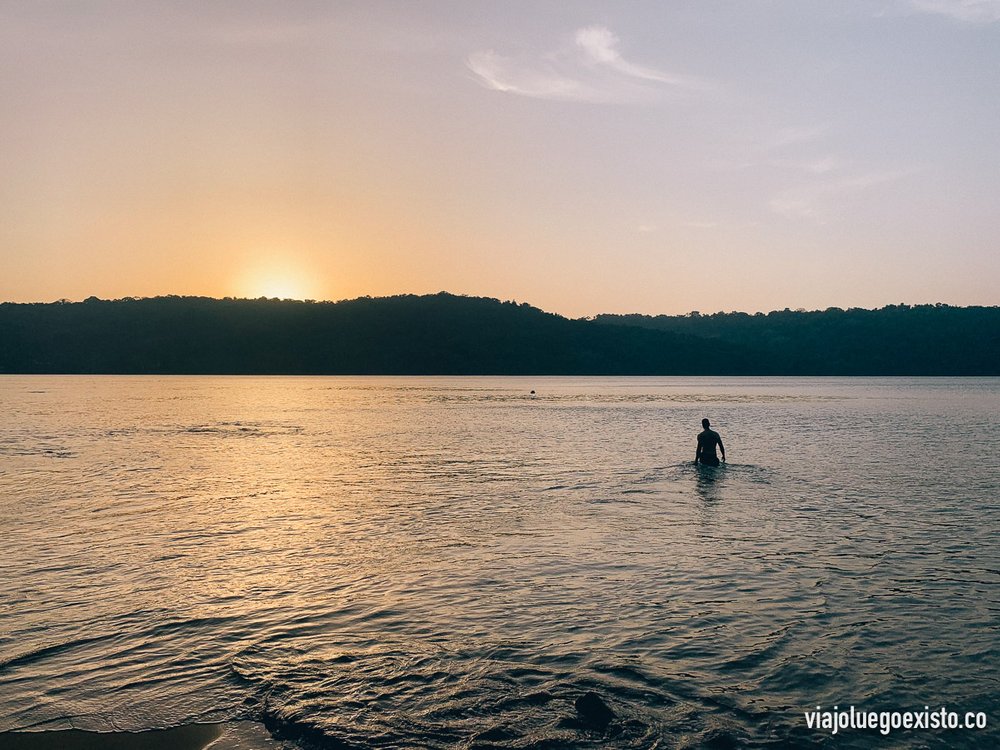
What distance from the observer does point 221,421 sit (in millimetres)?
70188

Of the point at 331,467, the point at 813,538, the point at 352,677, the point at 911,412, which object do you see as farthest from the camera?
the point at 911,412

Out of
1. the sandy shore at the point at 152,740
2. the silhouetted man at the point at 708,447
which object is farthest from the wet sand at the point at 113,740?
the silhouetted man at the point at 708,447

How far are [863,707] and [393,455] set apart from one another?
1308 inches

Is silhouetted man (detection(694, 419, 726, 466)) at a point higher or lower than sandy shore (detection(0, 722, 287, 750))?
higher

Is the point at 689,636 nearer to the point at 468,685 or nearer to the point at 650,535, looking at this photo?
the point at 468,685

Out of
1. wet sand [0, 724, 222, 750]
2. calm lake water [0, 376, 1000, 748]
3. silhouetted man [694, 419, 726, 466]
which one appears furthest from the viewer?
silhouetted man [694, 419, 726, 466]

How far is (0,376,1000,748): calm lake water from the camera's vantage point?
870cm

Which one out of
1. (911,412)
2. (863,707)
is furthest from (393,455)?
(911,412)

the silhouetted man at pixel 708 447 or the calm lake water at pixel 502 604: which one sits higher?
the silhouetted man at pixel 708 447

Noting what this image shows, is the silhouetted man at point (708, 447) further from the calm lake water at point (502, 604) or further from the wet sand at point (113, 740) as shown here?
the wet sand at point (113, 740)

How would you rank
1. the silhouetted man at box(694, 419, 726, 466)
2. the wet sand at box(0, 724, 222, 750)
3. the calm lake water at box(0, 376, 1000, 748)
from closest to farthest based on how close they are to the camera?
the wet sand at box(0, 724, 222, 750) < the calm lake water at box(0, 376, 1000, 748) < the silhouetted man at box(694, 419, 726, 466)

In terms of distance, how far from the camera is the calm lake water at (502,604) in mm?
8703

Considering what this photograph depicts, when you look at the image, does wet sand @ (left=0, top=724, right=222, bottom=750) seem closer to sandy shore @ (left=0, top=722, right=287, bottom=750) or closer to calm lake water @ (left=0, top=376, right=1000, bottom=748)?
sandy shore @ (left=0, top=722, right=287, bottom=750)

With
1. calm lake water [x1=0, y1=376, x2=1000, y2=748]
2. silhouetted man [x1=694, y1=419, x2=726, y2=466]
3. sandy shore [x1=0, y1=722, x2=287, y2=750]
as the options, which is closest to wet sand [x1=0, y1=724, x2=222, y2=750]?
sandy shore [x1=0, y1=722, x2=287, y2=750]
